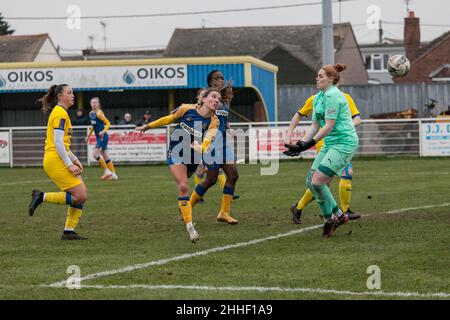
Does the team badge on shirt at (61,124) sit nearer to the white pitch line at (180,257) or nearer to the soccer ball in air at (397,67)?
the white pitch line at (180,257)

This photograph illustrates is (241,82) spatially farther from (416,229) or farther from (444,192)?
(416,229)

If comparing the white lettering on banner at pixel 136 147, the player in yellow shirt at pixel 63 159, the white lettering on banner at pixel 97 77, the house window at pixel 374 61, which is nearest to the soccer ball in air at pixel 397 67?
the player in yellow shirt at pixel 63 159

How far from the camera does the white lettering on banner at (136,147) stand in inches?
1337

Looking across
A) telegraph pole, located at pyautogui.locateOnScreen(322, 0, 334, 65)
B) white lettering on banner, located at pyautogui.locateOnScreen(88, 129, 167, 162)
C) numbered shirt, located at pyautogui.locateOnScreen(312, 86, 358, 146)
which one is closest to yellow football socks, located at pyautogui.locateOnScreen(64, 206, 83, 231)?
numbered shirt, located at pyautogui.locateOnScreen(312, 86, 358, 146)

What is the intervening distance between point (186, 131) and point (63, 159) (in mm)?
1604

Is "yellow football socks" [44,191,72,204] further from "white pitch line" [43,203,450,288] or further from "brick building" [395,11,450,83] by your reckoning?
"brick building" [395,11,450,83]

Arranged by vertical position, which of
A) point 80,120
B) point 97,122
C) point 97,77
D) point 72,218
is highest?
point 97,77

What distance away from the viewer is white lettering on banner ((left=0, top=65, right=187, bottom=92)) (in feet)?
134

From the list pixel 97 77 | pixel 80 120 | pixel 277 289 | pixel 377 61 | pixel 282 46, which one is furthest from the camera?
pixel 377 61

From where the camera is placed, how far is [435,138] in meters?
33.5

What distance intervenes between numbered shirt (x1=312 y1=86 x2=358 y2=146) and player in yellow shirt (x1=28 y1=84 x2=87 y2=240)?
3116 millimetres

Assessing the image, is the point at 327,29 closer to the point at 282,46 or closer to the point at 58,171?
the point at 58,171

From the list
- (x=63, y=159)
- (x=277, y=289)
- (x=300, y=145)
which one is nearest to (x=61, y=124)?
(x=63, y=159)
